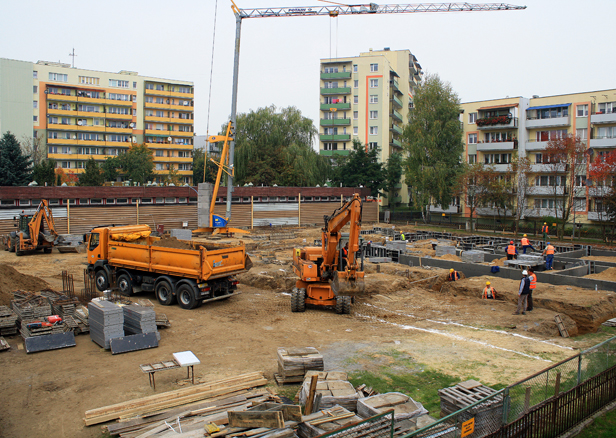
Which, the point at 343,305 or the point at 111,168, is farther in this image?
the point at 111,168

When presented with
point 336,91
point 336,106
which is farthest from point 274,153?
point 336,91

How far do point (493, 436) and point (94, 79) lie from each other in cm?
7890

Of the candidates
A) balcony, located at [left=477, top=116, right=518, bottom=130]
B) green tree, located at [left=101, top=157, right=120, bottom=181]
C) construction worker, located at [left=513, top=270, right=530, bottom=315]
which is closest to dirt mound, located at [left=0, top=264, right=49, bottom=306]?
construction worker, located at [left=513, top=270, right=530, bottom=315]

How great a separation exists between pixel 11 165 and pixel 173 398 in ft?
155

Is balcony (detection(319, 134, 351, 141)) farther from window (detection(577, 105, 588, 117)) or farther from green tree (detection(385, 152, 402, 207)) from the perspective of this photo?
window (detection(577, 105, 588, 117))

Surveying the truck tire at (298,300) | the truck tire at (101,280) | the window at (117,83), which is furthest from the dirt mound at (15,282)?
the window at (117,83)

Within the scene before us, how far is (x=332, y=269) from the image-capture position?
1544cm

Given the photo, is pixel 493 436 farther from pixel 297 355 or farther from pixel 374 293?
pixel 374 293

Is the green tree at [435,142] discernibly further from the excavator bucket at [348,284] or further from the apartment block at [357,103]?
the excavator bucket at [348,284]

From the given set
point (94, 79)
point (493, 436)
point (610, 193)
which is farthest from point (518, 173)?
point (94, 79)

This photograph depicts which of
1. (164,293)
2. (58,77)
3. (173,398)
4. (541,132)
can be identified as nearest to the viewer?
(173,398)

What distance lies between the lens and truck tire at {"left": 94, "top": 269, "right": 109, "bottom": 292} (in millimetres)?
18344

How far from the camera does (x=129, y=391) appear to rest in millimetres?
9445

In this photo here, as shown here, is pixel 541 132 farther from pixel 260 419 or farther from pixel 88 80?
pixel 88 80
